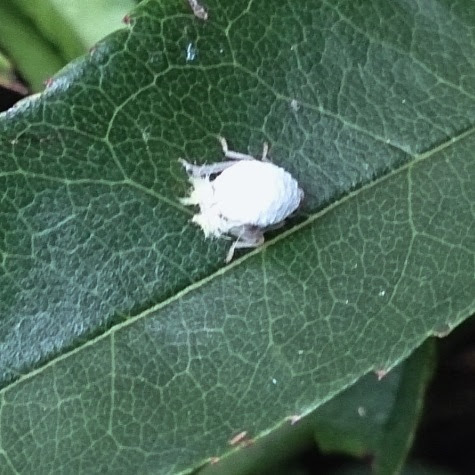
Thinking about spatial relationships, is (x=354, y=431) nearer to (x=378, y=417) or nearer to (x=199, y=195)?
(x=378, y=417)

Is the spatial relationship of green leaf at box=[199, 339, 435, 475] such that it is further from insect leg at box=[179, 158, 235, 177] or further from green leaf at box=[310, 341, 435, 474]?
insect leg at box=[179, 158, 235, 177]

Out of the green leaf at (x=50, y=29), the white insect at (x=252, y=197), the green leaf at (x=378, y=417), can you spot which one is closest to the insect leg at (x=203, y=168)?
the white insect at (x=252, y=197)

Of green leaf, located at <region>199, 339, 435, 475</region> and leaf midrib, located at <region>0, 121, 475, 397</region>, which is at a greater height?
leaf midrib, located at <region>0, 121, 475, 397</region>

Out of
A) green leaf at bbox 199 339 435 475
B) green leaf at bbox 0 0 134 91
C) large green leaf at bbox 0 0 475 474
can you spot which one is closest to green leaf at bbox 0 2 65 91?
green leaf at bbox 0 0 134 91

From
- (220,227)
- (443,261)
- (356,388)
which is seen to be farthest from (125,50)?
(356,388)

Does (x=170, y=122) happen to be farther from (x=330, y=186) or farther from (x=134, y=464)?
(x=134, y=464)

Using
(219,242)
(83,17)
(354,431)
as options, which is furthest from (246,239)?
(354,431)
